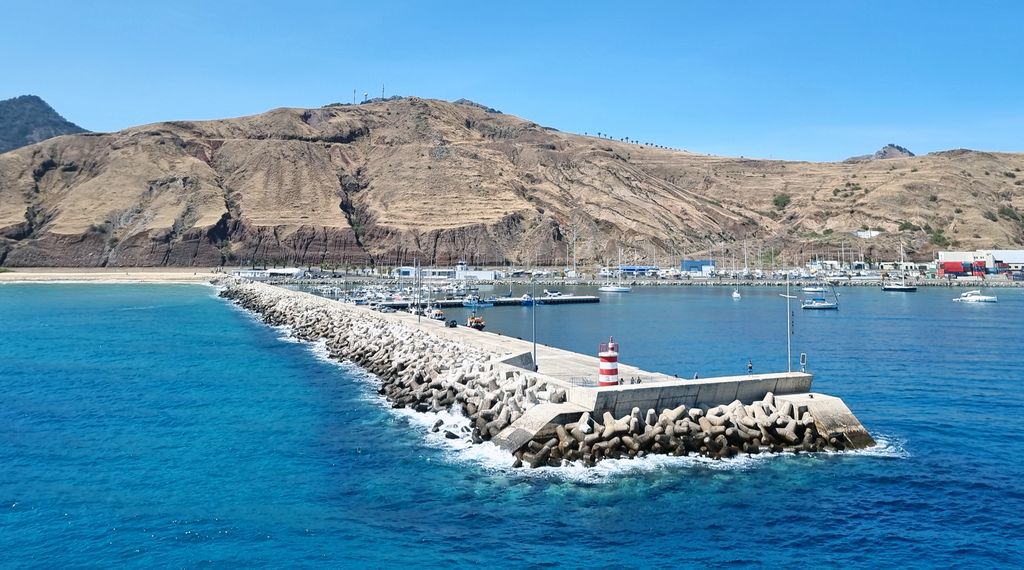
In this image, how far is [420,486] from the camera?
22438 millimetres

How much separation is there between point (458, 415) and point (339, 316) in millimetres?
35211

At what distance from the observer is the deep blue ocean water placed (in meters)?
18.0

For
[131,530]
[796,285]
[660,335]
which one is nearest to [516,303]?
[660,335]

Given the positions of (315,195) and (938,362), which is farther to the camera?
(315,195)

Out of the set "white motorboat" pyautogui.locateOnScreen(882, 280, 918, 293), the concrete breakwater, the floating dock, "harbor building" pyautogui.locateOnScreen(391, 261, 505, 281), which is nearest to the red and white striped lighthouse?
the concrete breakwater

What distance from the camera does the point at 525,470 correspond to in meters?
23.4

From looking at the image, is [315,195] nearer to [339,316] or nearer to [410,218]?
[410,218]

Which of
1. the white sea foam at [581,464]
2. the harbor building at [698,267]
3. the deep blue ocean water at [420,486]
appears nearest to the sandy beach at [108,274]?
the harbor building at [698,267]

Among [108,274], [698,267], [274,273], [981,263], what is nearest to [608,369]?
[274,273]

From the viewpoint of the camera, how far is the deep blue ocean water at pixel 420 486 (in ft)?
59.1

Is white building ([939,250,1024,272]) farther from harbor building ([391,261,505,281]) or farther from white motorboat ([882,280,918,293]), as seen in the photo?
harbor building ([391,261,505,281])

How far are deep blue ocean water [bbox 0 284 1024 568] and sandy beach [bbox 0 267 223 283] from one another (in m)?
121

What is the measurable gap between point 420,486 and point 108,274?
520 ft

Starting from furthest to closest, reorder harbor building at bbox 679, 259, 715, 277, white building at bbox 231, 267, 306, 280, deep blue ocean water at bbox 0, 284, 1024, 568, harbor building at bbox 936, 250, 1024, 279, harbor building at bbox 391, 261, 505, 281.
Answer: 1. harbor building at bbox 679, 259, 715, 277
2. harbor building at bbox 936, 250, 1024, 279
3. harbor building at bbox 391, 261, 505, 281
4. white building at bbox 231, 267, 306, 280
5. deep blue ocean water at bbox 0, 284, 1024, 568
